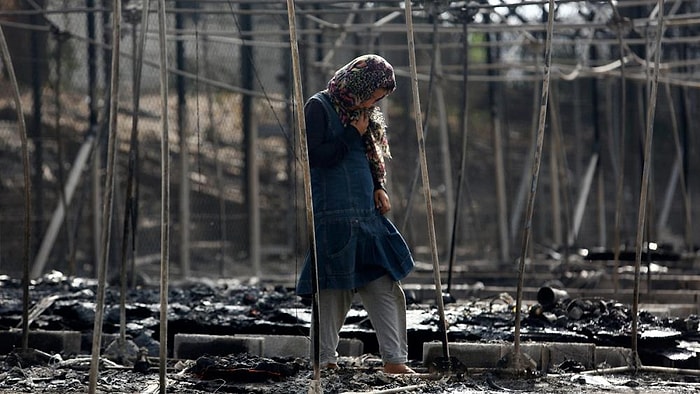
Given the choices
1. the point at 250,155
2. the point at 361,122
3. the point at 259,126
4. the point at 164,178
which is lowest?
the point at 164,178

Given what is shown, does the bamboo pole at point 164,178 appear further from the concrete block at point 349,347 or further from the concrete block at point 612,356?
the concrete block at point 612,356

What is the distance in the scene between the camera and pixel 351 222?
239 inches

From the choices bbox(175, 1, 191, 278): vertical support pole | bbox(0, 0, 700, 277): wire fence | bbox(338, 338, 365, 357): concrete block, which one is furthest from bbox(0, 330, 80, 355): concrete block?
bbox(175, 1, 191, 278): vertical support pole

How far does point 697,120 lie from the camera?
1942 cm

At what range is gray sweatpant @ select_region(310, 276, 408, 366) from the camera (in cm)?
612

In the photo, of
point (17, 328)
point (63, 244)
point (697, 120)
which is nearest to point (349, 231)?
point (17, 328)

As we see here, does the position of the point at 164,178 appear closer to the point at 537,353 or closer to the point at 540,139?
the point at 540,139

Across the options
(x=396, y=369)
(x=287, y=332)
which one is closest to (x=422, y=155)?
(x=396, y=369)

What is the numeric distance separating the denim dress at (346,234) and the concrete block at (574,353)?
1.27m

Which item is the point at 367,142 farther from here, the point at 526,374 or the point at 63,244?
the point at 63,244

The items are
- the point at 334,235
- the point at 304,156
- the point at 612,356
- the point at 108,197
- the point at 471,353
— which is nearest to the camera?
the point at 108,197

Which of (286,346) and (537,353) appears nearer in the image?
(537,353)

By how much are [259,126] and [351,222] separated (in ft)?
34.9

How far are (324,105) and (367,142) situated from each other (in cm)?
33
